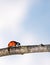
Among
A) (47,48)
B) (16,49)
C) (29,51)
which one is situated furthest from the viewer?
(16,49)

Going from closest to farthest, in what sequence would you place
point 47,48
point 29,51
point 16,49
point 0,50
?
point 47,48
point 29,51
point 16,49
point 0,50

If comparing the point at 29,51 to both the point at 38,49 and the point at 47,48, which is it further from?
the point at 47,48

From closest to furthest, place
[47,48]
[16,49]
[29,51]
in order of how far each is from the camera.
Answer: [47,48] → [29,51] → [16,49]

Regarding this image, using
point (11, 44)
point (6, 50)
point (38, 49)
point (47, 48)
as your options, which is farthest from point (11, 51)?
point (47, 48)

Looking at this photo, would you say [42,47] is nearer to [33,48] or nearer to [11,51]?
[33,48]

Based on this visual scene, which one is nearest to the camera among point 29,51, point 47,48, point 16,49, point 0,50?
point 47,48

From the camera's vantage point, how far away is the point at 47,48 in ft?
10.8

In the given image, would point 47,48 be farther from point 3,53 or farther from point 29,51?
point 3,53

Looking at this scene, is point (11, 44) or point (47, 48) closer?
point (47, 48)

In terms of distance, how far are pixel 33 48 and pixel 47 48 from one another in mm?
405

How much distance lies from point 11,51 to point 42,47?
898 mm

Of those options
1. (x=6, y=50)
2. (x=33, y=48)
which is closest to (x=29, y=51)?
(x=33, y=48)

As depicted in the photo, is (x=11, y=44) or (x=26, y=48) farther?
(x=11, y=44)

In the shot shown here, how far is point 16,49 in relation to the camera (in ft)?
12.4
